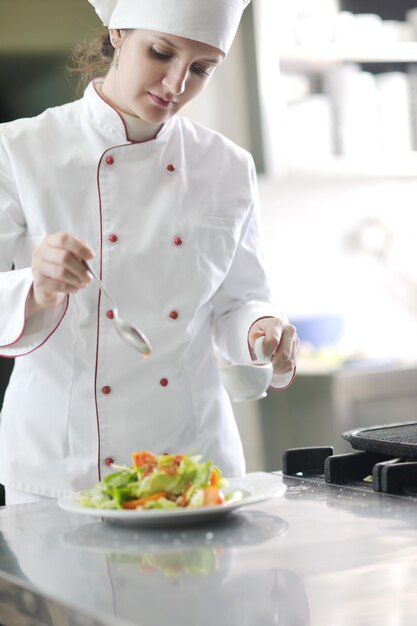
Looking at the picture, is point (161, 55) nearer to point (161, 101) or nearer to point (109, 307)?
point (161, 101)

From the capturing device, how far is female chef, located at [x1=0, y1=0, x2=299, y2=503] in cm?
177

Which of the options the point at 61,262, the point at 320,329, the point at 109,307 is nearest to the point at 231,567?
the point at 61,262

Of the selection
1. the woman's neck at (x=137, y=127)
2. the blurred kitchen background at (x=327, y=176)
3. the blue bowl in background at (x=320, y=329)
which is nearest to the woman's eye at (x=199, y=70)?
the woman's neck at (x=137, y=127)

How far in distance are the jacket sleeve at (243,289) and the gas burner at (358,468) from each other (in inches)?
11.4

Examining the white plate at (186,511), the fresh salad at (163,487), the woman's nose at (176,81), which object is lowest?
the white plate at (186,511)

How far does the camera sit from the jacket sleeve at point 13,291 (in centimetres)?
164

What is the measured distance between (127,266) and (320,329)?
2.58m

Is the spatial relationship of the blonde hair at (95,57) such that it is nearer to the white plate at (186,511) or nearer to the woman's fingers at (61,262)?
the woman's fingers at (61,262)

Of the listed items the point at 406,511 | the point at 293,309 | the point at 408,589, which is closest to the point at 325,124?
the point at 293,309

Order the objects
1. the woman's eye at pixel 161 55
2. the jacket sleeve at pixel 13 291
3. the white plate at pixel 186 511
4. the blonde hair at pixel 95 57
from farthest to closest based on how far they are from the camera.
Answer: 1. the blonde hair at pixel 95 57
2. the woman's eye at pixel 161 55
3. the jacket sleeve at pixel 13 291
4. the white plate at pixel 186 511

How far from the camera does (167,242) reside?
1.87 m

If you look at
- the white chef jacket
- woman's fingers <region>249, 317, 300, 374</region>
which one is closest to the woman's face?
the white chef jacket

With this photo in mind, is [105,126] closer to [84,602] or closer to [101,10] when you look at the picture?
[101,10]

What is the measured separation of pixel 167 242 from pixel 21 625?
903 mm
